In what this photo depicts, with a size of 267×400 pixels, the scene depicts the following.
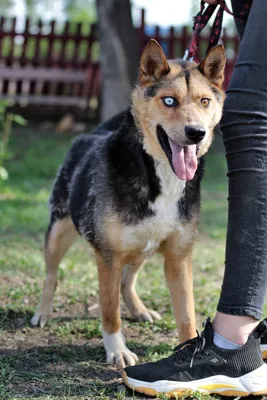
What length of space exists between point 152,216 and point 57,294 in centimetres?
164

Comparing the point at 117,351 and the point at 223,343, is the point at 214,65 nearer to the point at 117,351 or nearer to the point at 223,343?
the point at 223,343

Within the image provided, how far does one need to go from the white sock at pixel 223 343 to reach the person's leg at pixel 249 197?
2 centimetres

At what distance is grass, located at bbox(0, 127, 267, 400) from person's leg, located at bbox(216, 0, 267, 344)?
2.21ft

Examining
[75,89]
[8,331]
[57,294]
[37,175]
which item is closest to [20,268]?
[57,294]

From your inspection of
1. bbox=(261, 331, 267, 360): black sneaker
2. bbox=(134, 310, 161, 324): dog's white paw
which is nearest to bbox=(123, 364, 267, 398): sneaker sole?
bbox=(261, 331, 267, 360): black sneaker

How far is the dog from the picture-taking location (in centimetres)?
318

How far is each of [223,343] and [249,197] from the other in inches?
28.1

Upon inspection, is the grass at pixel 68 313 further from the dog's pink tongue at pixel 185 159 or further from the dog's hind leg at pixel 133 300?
the dog's pink tongue at pixel 185 159

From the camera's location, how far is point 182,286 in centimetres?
354

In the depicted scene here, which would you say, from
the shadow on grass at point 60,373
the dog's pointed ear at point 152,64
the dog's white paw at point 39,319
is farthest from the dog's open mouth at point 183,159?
the dog's white paw at point 39,319

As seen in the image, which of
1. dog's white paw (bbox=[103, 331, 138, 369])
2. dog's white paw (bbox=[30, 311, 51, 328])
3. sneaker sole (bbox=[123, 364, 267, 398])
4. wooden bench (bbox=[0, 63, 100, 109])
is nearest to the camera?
sneaker sole (bbox=[123, 364, 267, 398])

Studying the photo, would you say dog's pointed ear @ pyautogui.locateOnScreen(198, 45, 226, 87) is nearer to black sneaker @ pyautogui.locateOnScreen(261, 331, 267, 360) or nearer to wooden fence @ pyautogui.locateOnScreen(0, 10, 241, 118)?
black sneaker @ pyautogui.locateOnScreen(261, 331, 267, 360)

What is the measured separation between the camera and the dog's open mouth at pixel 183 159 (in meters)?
3.12

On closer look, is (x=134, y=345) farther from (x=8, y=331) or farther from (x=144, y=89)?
(x=144, y=89)
